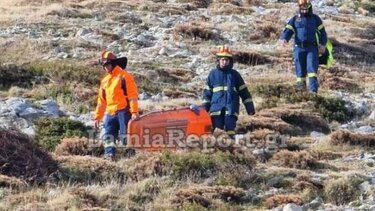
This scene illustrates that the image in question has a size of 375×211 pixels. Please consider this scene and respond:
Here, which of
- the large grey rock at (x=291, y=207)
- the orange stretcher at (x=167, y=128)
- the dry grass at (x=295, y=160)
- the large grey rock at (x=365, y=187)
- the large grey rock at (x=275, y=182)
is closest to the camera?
the large grey rock at (x=291, y=207)

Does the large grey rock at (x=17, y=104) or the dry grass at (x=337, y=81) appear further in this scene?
the dry grass at (x=337, y=81)

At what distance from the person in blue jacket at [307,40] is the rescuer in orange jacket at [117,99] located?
522 cm

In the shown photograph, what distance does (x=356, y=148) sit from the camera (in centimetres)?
1252

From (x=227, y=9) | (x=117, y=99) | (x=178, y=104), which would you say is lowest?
(x=227, y=9)

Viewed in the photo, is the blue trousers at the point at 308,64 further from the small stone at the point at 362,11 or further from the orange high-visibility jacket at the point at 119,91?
the small stone at the point at 362,11

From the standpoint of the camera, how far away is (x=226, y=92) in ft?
43.2

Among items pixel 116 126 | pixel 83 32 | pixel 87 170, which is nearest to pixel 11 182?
pixel 87 170

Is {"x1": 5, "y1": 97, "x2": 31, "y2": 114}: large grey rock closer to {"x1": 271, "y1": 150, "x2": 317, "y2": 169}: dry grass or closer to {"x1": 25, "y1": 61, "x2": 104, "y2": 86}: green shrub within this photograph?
{"x1": 25, "y1": 61, "x2": 104, "y2": 86}: green shrub

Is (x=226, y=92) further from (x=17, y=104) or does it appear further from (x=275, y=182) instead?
(x=17, y=104)

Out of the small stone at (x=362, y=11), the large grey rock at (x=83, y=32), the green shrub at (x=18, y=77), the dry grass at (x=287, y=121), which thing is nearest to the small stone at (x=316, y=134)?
the dry grass at (x=287, y=121)

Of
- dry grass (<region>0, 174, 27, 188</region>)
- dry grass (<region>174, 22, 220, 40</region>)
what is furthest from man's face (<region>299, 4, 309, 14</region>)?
dry grass (<region>0, 174, 27, 188</region>)

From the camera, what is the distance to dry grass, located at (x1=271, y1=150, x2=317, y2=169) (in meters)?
11.4

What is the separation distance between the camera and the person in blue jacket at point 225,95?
13148 millimetres

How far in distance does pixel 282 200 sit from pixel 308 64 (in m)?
7.22
